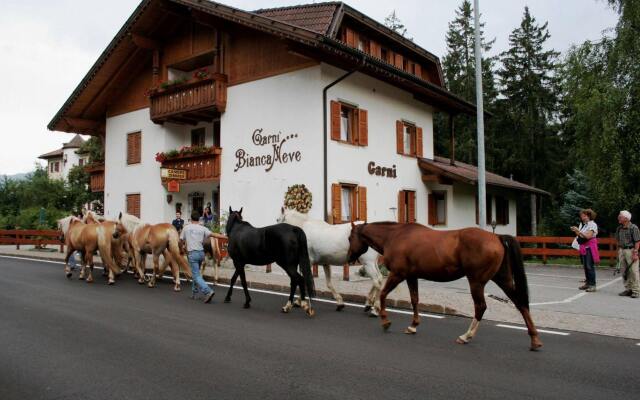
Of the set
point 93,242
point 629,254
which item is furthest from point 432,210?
point 93,242

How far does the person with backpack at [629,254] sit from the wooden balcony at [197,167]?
44.9 ft

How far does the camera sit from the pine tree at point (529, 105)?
37.6m

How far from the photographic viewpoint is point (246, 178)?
18.9 metres

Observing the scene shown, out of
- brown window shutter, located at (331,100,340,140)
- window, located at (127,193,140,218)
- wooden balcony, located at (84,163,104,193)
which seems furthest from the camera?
wooden balcony, located at (84,163,104,193)

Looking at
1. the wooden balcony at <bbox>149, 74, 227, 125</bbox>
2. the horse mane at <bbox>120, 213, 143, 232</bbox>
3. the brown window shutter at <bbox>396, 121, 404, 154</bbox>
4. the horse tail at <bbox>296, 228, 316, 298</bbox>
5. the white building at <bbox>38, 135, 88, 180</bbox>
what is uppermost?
the white building at <bbox>38, 135, 88, 180</bbox>

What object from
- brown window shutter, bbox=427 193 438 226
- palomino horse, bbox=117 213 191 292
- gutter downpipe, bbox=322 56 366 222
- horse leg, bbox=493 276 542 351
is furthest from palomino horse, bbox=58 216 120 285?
brown window shutter, bbox=427 193 438 226

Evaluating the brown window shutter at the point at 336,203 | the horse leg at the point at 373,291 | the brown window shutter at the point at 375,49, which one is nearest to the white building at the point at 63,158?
the brown window shutter at the point at 375,49

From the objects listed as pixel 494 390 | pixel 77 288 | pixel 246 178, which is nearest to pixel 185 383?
pixel 494 390

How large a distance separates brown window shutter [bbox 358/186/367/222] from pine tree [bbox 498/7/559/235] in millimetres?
23081

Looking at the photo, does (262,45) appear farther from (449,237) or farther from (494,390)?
(494,390)

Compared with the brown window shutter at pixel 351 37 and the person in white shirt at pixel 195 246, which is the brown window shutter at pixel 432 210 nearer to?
the brown window shutter at pixel 351 37

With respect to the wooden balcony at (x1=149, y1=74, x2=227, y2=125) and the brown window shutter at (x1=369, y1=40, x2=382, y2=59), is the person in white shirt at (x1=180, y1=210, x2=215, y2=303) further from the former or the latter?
the brown window shutter at (x1=369, y1=40, x2=382, y2=59)

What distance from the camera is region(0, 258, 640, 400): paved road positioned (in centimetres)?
469

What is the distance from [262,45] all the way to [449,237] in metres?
13.9
